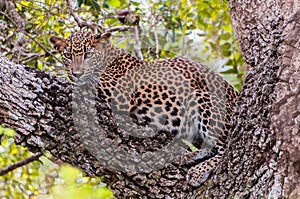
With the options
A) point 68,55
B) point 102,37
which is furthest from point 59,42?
point 102,37

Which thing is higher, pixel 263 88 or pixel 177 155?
pixel 263 88

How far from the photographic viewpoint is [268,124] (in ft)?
9.98

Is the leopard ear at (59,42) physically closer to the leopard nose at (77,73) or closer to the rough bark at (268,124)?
the leopard nose at (77,73)

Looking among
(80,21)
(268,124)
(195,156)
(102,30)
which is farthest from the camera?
(102,30)

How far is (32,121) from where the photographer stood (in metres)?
3.65

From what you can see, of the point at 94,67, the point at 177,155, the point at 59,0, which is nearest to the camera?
the point at 177,155

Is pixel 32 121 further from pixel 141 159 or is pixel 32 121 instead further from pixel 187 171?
pixel 187 171

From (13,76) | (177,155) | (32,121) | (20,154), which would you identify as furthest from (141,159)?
(20,154)

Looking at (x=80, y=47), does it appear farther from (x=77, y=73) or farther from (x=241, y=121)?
(x=241, y=121)

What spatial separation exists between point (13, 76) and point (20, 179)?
13.4ft

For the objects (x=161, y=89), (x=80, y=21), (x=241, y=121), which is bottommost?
(x=161, y=89)

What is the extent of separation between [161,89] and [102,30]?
1303 mm

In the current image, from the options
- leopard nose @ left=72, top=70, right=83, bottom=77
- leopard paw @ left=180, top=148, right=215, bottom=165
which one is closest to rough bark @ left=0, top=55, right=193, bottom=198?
leopard paw @ left=180, top=148, right=215, bottom=165

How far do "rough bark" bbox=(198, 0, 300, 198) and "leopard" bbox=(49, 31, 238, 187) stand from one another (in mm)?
1069
